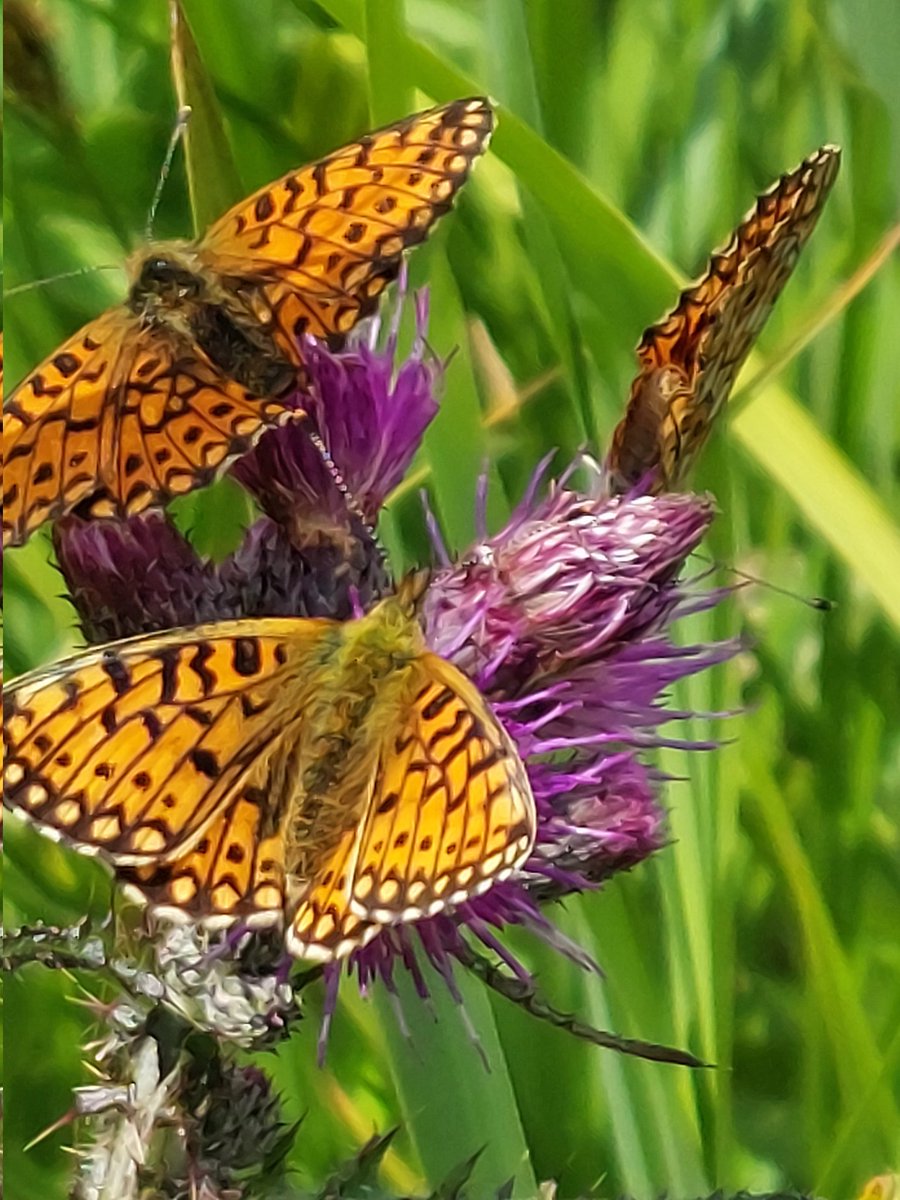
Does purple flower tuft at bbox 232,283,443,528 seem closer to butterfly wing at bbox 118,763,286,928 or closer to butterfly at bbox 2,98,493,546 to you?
butterfly at bbox 2,98,493,546

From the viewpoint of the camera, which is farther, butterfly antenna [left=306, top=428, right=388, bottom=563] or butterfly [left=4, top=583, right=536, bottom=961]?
butterfly antenna [left=306, top=428, right=388, bottom=563]

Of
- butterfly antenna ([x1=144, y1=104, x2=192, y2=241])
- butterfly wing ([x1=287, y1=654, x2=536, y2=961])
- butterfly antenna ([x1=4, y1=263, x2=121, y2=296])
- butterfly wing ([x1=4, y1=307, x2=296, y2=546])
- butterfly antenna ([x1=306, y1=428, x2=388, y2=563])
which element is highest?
butterfly antenna ([x1=144, y1=104, x2=192, y2=241])

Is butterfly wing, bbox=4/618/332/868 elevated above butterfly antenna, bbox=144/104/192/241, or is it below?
below

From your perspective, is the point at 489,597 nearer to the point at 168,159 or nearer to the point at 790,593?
the point at 790,593

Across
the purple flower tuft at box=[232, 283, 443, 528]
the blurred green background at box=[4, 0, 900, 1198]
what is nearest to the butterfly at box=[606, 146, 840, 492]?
the blurred green background at box=[4, 0, 900, 1198]

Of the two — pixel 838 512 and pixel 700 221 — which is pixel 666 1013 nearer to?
pixel 838 512

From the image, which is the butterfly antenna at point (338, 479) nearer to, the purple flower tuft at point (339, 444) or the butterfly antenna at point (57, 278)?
the purple flower tuft at point (339, 444)

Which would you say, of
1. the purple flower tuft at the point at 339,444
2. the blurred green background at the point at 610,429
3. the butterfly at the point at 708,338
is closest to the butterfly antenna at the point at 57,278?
the blurred green background at the point at 610,429
